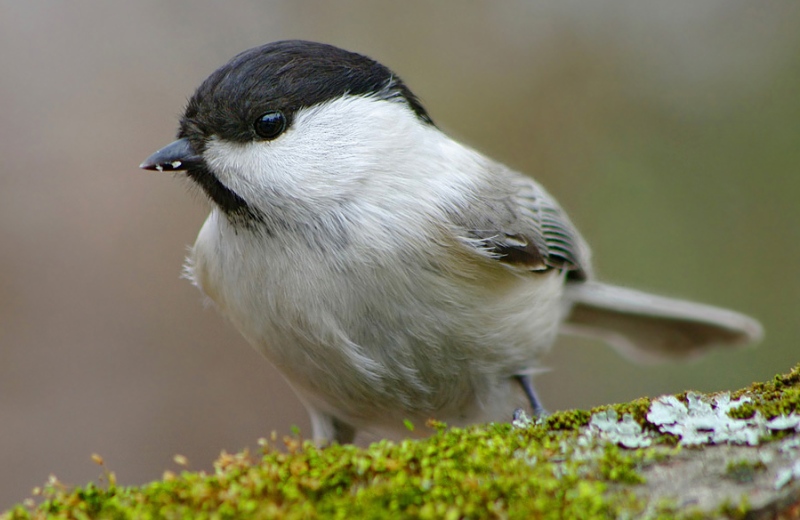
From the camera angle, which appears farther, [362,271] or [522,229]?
[522,229]

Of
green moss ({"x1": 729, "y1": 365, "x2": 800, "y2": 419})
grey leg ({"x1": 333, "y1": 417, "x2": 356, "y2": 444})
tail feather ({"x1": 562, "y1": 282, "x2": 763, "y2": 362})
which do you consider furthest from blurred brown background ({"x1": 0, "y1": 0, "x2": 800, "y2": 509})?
green moss ({"x1": 729, "y1": 365, "x2": 800, "y2": 419})

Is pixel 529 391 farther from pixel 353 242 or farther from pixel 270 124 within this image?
pixel 270 124

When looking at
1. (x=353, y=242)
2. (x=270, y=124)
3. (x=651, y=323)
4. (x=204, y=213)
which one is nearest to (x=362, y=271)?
(x=353, y=242)

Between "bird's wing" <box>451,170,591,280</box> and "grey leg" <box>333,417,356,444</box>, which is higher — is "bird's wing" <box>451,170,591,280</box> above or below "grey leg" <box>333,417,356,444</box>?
above

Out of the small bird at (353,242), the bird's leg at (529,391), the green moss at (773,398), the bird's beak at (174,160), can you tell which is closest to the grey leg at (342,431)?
the small bird at (353,242)

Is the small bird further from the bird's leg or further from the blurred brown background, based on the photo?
the blurred brown background
